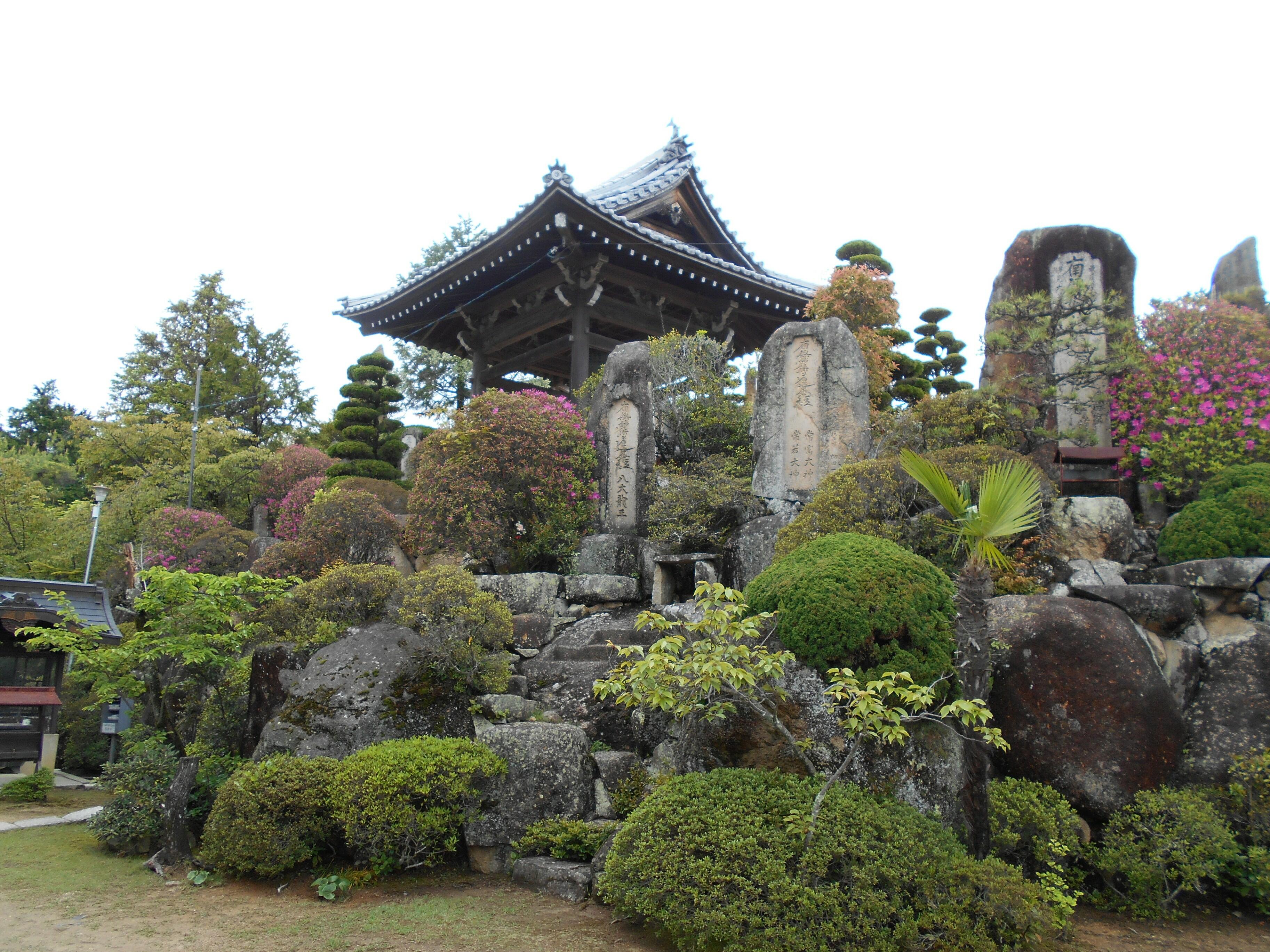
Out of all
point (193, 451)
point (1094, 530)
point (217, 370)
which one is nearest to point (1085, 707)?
point (1094, 530)

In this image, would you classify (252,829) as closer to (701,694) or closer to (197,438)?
(701,694)

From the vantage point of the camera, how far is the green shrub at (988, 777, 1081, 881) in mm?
5789

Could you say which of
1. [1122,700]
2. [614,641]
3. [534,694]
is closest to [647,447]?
[614,641]

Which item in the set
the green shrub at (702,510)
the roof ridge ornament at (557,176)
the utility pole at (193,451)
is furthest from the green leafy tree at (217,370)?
the green shrub at (702,510)

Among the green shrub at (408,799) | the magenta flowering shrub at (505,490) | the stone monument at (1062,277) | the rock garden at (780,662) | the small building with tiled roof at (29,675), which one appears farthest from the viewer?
the small building with tiled roof at (29,675)

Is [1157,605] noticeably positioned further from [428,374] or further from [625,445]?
[428,374]

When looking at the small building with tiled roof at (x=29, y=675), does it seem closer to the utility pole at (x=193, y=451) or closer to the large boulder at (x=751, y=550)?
the utility pole at (x=193, y=451)

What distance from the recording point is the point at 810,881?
477 centimetres

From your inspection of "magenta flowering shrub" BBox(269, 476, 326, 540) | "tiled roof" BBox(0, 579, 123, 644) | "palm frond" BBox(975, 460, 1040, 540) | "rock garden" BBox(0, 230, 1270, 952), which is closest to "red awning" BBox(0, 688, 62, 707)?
"tiled roof" BBox(0, 579, 123, 644)

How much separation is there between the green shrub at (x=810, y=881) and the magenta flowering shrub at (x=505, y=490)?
6.24 m

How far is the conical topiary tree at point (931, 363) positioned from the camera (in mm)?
17359

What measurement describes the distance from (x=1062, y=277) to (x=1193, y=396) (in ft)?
9.08

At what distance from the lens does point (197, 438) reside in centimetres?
1898

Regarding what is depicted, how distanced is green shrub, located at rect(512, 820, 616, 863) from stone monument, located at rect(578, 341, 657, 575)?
4955mm
